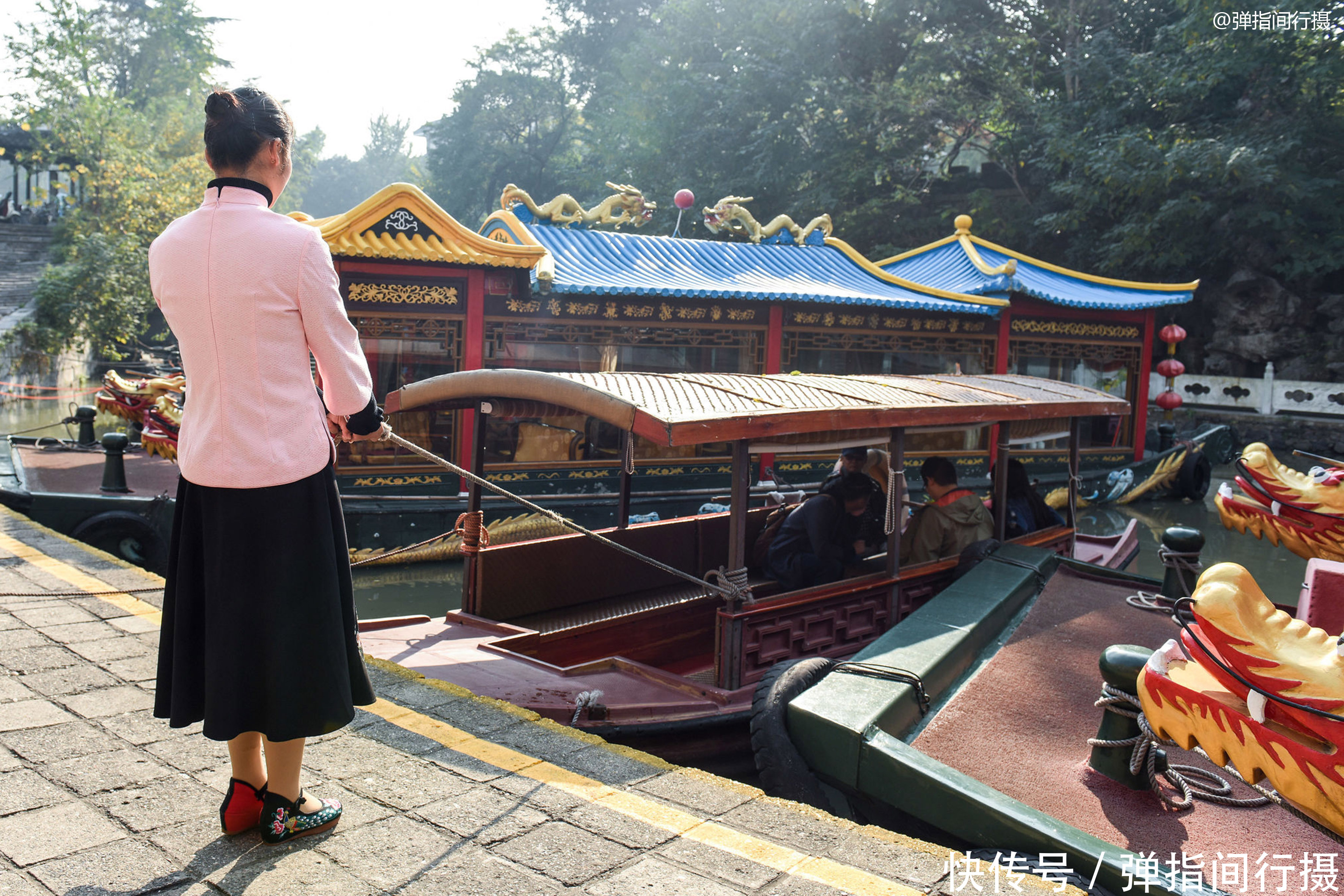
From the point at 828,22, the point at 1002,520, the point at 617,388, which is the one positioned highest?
the point at 828,22

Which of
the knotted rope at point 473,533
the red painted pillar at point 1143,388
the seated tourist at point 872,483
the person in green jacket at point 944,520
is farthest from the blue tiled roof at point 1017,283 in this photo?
the knotted rope at point 473,533

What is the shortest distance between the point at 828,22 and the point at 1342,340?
13.9 metres

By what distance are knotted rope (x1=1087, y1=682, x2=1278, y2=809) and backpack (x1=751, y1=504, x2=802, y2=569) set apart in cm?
306

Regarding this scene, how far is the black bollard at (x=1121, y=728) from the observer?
2.84 m

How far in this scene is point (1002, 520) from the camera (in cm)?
605

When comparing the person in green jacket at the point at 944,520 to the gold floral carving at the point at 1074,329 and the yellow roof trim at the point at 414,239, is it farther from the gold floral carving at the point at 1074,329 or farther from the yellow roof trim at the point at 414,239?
the gold floral carving at the point at 1074,329

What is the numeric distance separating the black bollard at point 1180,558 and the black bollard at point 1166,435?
411 inches

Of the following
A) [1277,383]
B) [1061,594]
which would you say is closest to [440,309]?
[1061,594]

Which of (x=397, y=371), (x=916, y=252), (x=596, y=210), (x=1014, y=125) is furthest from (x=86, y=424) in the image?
(x=1014, y=125)

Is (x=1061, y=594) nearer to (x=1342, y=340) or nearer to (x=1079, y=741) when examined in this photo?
(x=1079, y=741)

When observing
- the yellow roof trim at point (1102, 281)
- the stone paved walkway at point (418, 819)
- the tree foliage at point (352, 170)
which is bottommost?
the stone paved walkway at point (418, 819)

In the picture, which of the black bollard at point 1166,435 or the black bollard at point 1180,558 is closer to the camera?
the black bollard at point 1180,558

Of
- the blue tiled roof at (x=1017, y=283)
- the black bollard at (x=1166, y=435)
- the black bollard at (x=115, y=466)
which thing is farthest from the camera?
the black bollard at (x=1166, y=435)

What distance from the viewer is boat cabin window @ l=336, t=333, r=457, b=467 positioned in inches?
383
